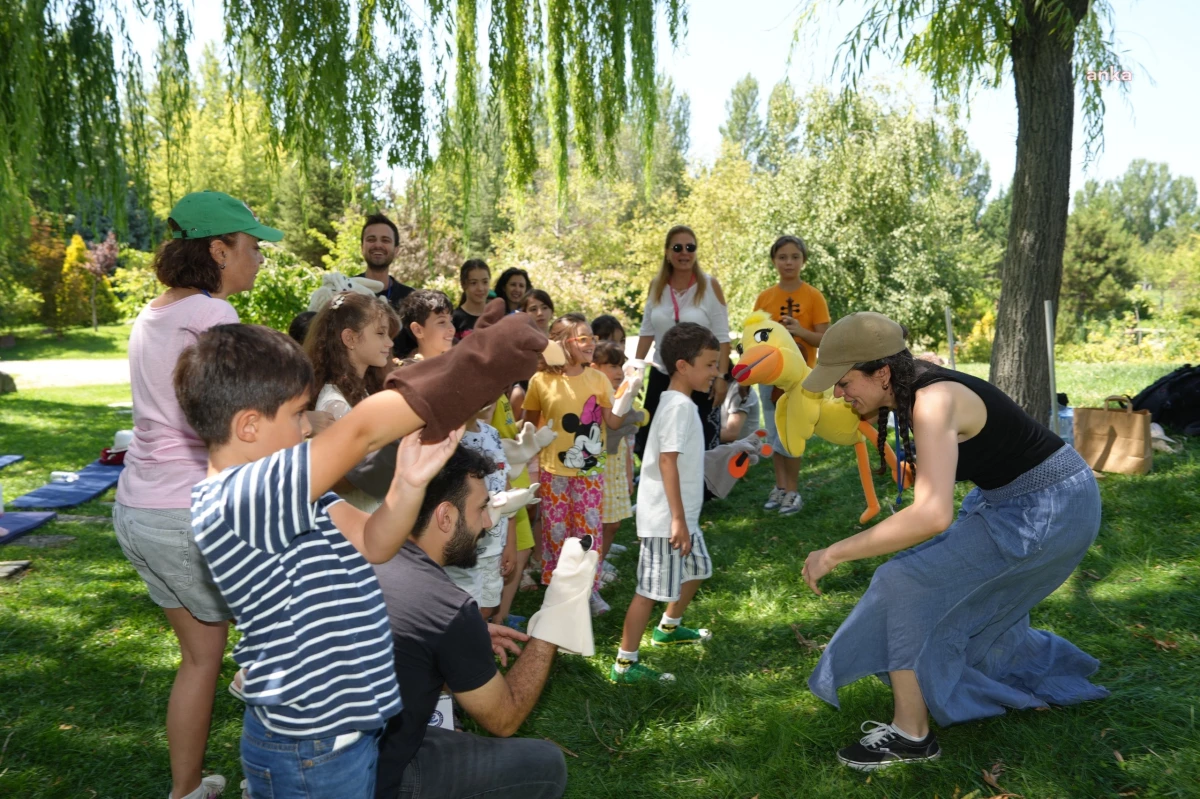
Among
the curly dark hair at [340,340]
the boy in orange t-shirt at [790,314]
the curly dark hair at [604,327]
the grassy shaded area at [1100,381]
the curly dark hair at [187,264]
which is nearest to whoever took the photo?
the curly dark hair at [187,264]

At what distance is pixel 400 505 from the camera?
1.75 metres

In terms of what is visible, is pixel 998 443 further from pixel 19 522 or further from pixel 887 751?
pixel 19 522

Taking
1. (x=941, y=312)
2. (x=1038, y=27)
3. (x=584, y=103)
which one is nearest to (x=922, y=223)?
(x=941, y=312)

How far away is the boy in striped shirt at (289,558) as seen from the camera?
5.00 feet

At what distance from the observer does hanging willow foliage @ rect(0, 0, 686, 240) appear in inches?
154

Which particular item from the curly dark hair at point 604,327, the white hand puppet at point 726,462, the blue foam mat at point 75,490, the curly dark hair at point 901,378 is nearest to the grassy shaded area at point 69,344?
the blue foam mat at point 75,490

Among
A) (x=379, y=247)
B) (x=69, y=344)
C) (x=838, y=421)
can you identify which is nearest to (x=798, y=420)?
(x=838, y=421)

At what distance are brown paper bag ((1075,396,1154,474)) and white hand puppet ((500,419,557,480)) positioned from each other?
4.06 metres

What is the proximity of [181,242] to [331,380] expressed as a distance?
2.81ft

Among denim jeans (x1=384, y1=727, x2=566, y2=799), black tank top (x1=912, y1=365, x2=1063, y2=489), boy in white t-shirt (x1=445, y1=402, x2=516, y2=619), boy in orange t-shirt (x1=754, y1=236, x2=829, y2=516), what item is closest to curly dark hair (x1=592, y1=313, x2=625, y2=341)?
boy in orange t-shirt (x1=754, y1=236, x2=829, y2=516)

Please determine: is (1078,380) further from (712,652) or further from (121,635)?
(121,635)

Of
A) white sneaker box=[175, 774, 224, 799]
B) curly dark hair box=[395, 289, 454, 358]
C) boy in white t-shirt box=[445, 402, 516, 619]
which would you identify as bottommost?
white sneaker box=[175, 774, 224, 799]

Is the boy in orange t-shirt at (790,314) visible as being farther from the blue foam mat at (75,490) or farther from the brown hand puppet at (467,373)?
the blue foam mat at (75,490)

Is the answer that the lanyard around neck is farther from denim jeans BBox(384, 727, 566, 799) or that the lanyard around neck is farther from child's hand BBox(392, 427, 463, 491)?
child's hand BBox(392, 427, 463, 491)
